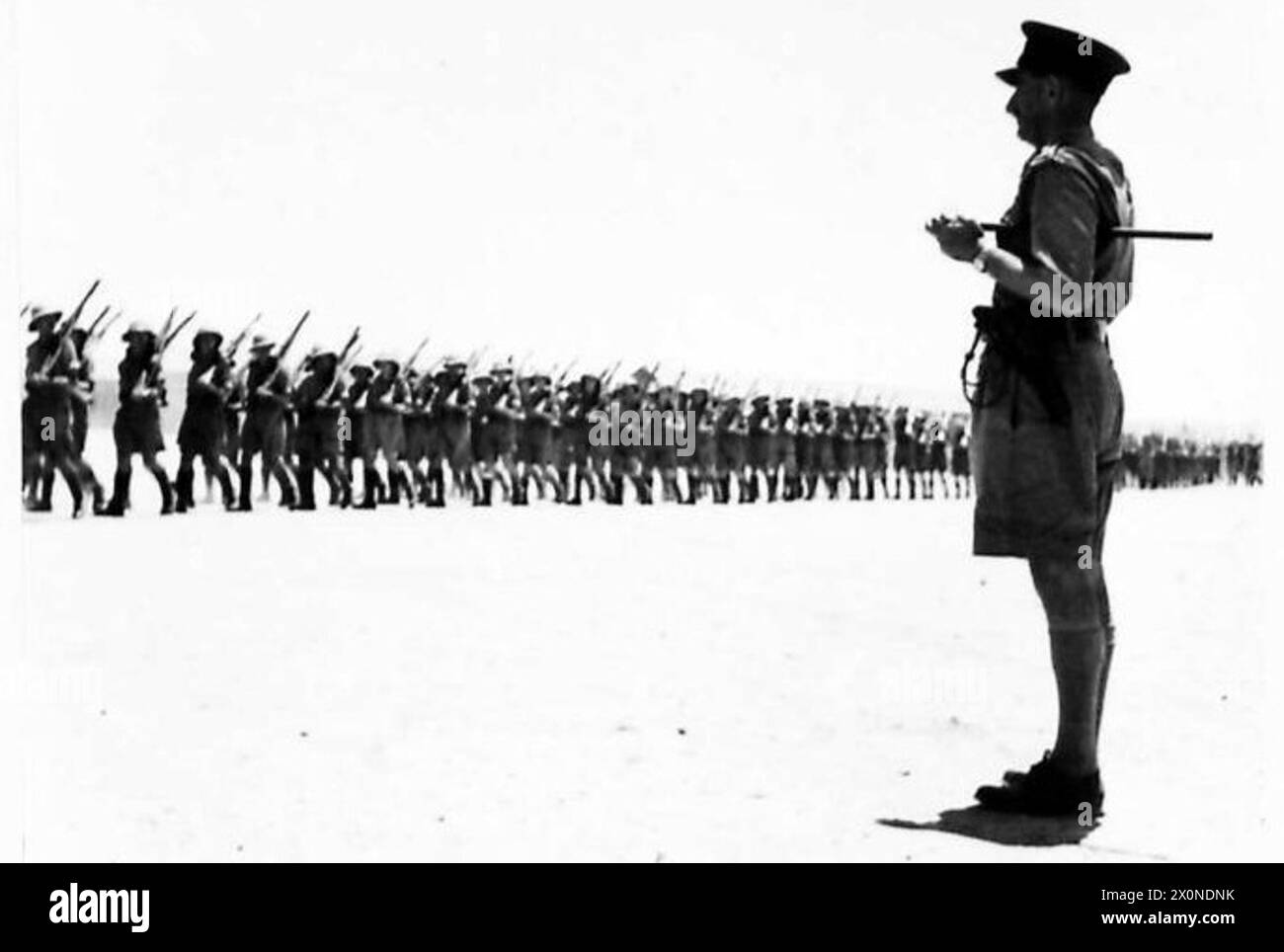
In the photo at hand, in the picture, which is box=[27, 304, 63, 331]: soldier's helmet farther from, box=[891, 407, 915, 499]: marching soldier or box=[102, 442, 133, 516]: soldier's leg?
box=[891, 407, 915, 499]: marching soldier

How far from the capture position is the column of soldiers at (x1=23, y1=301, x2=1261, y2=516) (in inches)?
725

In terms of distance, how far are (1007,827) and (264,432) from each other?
1740cm

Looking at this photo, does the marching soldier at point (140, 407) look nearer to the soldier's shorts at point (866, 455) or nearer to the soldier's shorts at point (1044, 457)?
the soldier's shorts at point (1044, 457)

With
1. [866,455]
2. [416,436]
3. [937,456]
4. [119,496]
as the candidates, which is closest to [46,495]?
[119,496]

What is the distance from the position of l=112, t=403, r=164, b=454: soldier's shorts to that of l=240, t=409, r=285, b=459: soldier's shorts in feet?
8.88

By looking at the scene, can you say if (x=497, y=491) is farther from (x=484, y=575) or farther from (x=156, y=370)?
(x=484, y=575)

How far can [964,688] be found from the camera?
305 inches

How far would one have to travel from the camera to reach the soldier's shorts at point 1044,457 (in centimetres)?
551

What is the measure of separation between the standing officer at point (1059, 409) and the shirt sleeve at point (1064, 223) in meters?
0.01

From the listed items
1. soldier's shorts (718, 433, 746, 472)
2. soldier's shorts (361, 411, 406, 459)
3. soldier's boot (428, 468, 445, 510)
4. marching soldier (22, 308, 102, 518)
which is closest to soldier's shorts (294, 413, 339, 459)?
soldier's shorts (361, 411, 406, 459)

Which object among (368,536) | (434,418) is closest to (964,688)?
(368,536)

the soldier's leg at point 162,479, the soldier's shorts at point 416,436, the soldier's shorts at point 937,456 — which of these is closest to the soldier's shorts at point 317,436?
the soldier's shorts at point 416,436

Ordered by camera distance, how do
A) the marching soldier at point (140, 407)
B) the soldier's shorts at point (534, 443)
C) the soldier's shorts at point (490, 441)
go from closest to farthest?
the marching soldier at point (140, 407)
the soldier's shorts at point (490, 441)
the soldier's shorts at point (534, 443)
